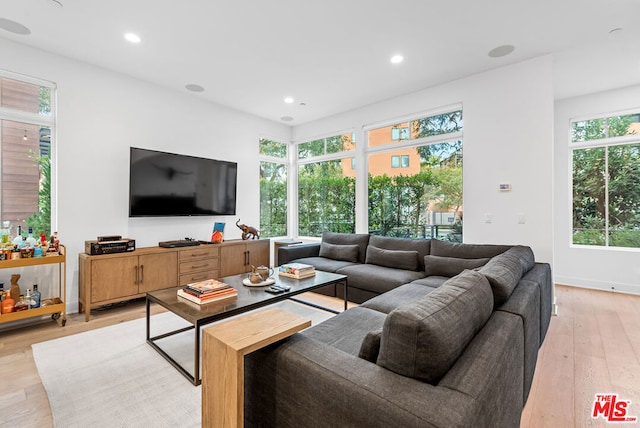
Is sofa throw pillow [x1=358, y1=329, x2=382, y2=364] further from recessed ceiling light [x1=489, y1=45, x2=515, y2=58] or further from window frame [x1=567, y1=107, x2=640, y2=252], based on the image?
window frame [x1=567, y1=107, x2=640, y2=252]

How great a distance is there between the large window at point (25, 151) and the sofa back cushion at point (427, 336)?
4.03 meters

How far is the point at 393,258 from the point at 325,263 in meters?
0.91

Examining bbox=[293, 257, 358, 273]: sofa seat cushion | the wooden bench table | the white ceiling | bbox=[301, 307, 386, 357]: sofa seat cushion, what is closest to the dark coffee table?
bbox=[301, 307, 386, 357]: sofa seat cushion

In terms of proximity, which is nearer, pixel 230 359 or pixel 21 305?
pixel 230 359

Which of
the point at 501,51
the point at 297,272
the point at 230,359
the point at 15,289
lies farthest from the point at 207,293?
the point at 501,51

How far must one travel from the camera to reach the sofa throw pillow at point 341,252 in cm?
417

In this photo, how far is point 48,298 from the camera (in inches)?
127

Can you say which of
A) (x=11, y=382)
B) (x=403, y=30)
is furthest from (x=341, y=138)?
(x=11, y=382)

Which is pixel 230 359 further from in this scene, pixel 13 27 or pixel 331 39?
pixel 13 27

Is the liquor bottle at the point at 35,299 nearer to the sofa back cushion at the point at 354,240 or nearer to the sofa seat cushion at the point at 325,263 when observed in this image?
the sofa seat cushion at the point at 325,263

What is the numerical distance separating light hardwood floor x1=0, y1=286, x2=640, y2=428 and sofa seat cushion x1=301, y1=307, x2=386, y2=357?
0.98 metres

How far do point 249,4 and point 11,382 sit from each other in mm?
3320

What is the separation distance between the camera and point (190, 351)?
2.40m

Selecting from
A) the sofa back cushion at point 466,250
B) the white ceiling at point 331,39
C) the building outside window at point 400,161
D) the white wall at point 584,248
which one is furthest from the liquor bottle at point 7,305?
the white wall at point 584,248
